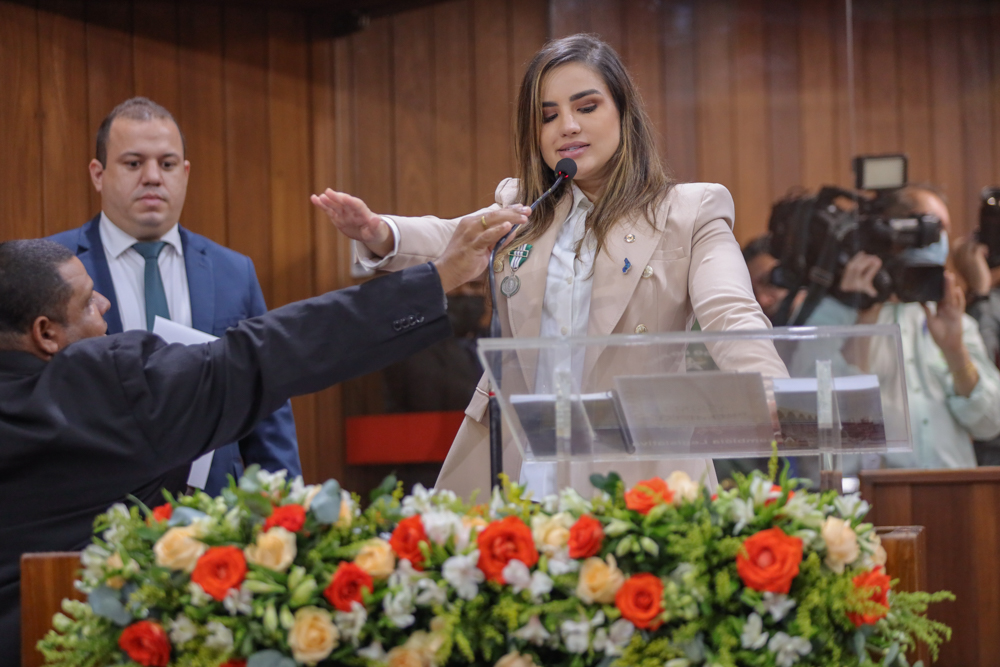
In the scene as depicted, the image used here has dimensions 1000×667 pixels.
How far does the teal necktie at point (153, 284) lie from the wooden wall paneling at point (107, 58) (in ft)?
3.32

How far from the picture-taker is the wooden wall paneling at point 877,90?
445 centimetres

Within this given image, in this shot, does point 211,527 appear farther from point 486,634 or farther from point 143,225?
point 143,225

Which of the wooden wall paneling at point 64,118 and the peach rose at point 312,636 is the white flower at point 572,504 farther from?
the wooden wall paneling at point 64,118

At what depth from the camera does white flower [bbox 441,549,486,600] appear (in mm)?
1215

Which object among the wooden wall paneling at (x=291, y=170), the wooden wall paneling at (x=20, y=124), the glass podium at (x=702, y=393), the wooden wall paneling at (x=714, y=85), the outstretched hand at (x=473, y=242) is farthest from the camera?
the wooden wall paneling at (x=714, y=85)

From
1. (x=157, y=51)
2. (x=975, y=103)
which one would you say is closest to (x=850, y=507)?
(x=157, y=51)

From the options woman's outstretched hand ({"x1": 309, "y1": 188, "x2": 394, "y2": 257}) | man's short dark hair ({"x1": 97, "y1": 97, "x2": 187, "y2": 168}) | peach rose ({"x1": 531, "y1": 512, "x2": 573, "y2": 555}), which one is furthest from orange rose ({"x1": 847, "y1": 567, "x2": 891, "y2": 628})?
man's short dark hair ({"x1": 97, "y1": 97, "x2": 187, "y2": 168})

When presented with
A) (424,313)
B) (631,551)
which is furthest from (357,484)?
(631,551)

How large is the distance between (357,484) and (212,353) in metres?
2.86

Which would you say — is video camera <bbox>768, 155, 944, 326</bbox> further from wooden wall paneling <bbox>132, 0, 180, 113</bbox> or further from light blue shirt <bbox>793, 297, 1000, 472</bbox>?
wooden wall paneling <bbox>132, 0, 180, 113</bbox>

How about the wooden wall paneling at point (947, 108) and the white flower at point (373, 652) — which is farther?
the wooden wall paneling at point (947, 108)

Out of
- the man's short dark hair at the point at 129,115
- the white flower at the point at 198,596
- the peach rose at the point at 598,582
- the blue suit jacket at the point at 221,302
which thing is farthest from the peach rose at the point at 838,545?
the man's short dark hair at the point at 129,115

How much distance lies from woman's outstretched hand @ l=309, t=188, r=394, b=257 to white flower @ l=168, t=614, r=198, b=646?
729 millimetres

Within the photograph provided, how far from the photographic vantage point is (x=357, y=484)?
4.40m
